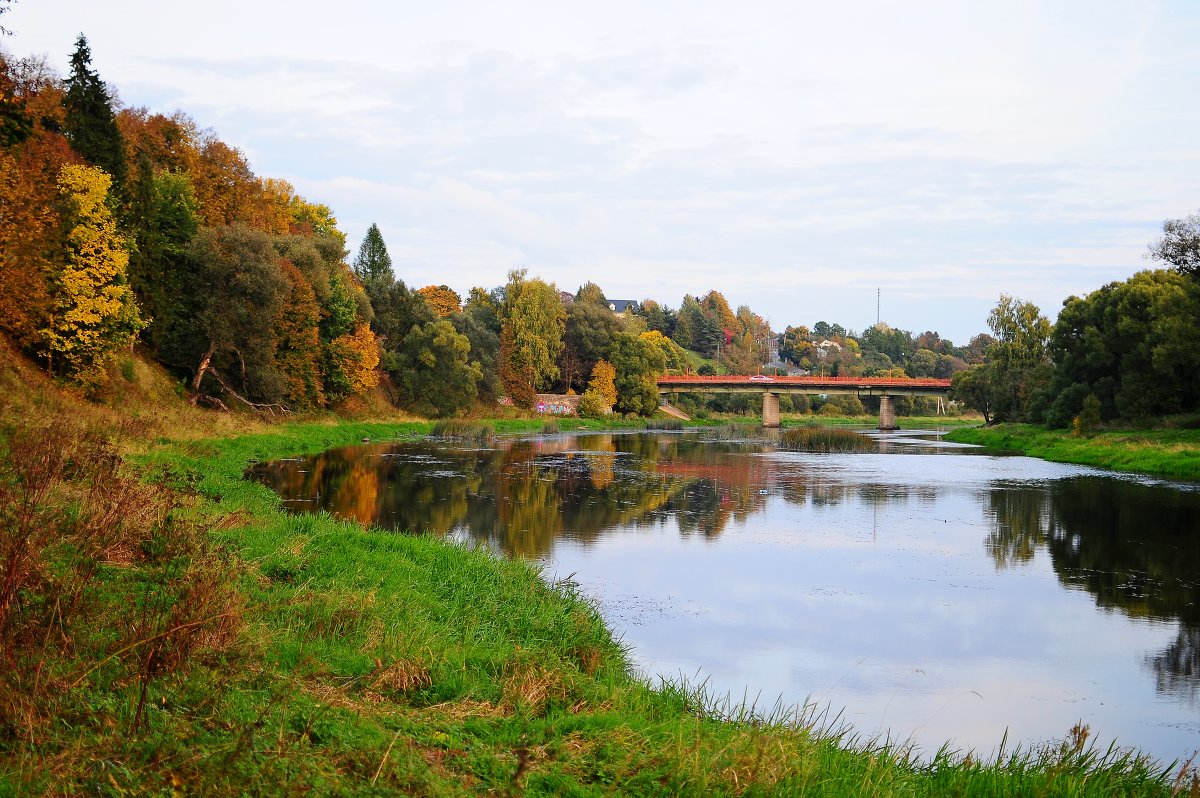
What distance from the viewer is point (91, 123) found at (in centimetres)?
3691

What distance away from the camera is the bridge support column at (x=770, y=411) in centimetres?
9100

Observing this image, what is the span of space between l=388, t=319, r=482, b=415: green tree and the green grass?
5472cm

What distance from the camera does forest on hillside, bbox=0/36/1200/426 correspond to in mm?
29375

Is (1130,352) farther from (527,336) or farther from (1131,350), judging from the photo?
(527,336)

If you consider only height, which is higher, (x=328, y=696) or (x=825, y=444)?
(x=328, y=696)

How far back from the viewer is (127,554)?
9336 mm

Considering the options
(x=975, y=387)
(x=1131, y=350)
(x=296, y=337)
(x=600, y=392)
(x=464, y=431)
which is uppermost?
(x=1131, y=350)

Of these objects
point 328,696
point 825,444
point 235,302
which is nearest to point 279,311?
point 235,302

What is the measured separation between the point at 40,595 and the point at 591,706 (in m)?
4.56

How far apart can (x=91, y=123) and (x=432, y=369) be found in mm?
31855

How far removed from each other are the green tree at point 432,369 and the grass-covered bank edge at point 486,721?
54.5 m

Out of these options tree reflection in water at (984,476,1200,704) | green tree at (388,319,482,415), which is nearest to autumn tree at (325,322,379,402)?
green tree at (388,319,482,415)

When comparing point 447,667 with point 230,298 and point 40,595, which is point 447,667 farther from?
point 230,298

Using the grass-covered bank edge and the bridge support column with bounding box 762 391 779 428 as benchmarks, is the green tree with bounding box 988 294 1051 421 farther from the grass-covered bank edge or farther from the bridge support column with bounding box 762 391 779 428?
the grass-covered bank edge
